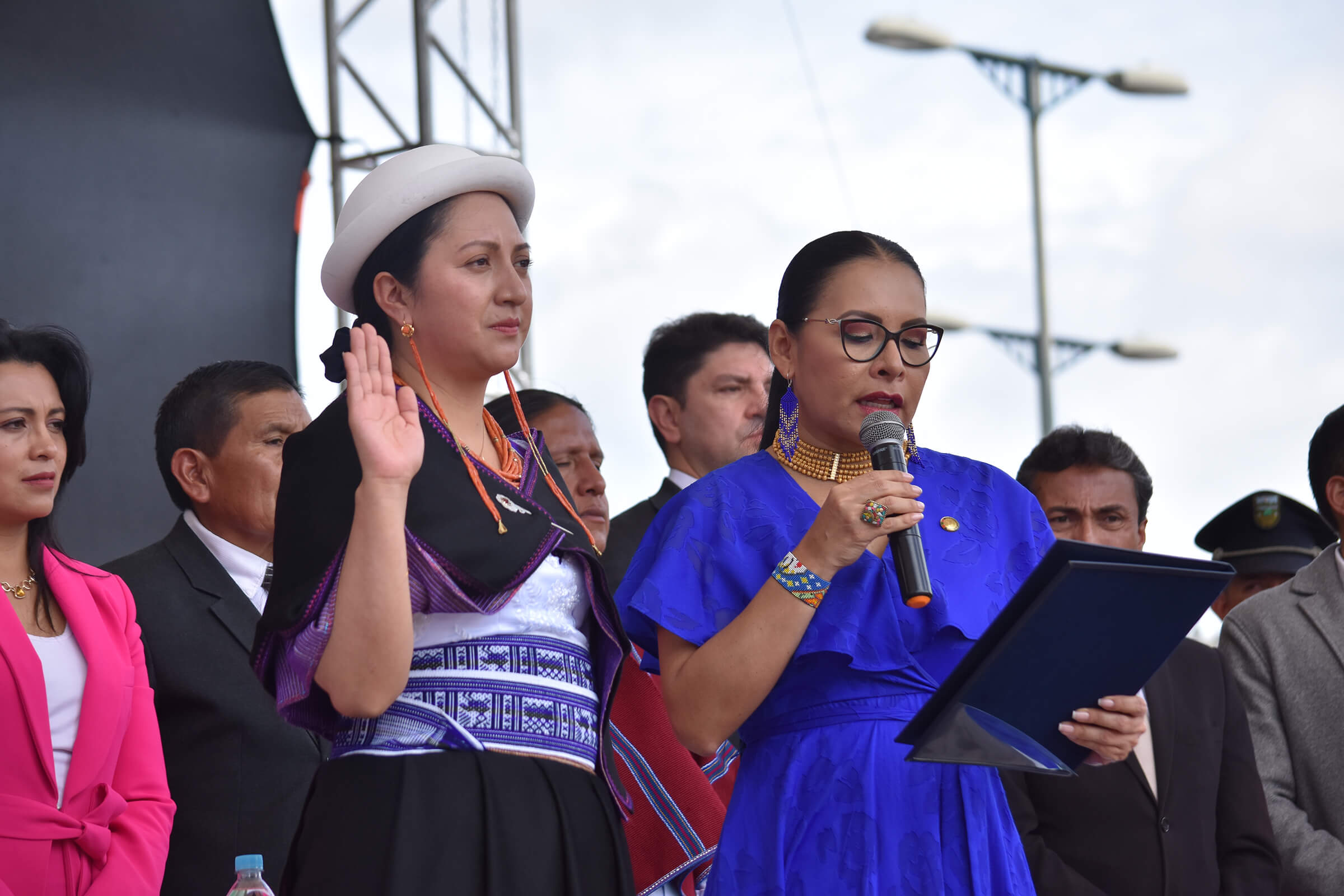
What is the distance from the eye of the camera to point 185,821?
3.11m

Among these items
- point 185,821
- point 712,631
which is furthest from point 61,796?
point 712,631

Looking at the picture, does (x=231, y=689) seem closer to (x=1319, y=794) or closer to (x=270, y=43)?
(x=1319, y=794)

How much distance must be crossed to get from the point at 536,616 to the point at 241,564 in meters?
1.60

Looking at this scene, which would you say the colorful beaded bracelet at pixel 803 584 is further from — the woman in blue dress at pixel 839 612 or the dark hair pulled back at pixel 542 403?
the dark hair pulled back at pixel 542 403

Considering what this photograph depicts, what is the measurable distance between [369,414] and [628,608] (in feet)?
1.72

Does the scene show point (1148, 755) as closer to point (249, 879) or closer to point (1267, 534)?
point (249, 879)

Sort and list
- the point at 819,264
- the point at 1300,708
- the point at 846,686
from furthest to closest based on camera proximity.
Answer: the point at 1300,708 < the point at 819,264 < the point at 846,686

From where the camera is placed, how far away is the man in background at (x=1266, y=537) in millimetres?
5379

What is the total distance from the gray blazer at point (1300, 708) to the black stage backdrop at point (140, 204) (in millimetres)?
3491

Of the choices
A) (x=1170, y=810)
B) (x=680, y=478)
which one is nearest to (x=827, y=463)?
(x=1170, y=810)

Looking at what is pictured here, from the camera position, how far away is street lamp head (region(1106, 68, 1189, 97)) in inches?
381

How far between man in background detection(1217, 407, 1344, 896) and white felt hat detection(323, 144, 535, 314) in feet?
8.07

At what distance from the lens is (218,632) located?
10.8 feet

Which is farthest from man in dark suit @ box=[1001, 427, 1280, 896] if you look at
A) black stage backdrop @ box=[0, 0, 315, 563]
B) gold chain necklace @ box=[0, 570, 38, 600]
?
black stage backdrop @ box=[0, 0, 315, 563]
